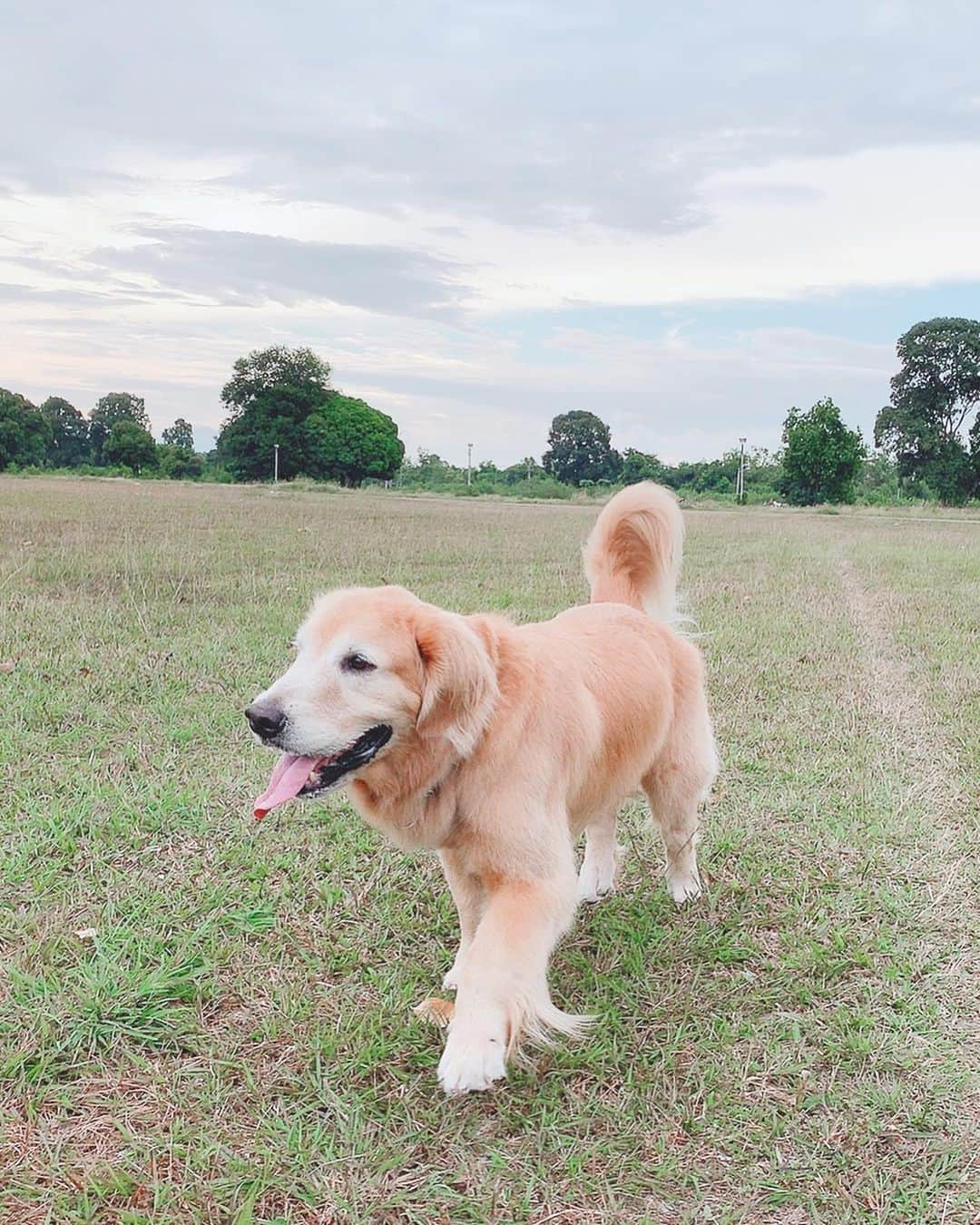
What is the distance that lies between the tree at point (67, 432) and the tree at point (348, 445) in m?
22.0

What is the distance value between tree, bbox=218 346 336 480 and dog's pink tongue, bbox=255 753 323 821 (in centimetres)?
7715

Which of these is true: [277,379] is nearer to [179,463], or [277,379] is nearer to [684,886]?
[179,463]

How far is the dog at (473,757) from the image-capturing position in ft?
8.97

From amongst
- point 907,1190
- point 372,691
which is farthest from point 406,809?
point 907,1190

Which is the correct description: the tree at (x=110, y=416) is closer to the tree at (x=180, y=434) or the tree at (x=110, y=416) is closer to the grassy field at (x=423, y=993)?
the tree at (x=180, y=434)

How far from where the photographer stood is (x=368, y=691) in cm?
285

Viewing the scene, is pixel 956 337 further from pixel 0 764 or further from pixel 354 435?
pixel 0 764

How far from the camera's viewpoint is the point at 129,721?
5867mm

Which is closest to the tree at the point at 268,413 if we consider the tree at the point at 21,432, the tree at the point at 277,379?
the tree at the point at 277,379

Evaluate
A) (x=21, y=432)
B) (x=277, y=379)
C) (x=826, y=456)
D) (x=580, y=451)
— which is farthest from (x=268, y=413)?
(x=826, y=456)

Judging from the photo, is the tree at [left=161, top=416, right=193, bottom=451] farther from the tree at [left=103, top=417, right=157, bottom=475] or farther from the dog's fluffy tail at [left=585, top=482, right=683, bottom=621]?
the dog's fluffy tail at [left=585, top=482, right=683, bottom=621]

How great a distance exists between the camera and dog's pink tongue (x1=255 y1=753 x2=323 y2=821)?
2.77 metres

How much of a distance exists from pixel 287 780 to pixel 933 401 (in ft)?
217

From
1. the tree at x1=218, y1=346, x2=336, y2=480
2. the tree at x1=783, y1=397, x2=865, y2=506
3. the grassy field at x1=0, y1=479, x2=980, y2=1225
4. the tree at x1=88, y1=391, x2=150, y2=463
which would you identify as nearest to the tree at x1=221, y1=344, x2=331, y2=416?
the tree at x1=218, y1=346, x2=336, y2=480
